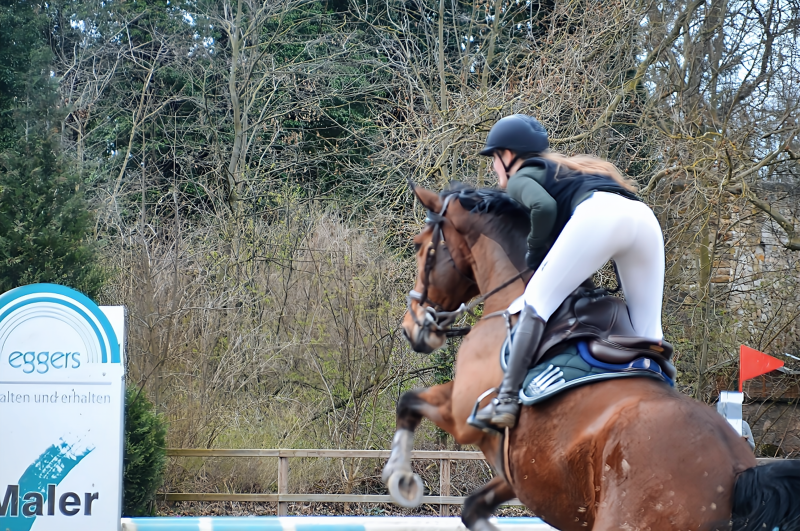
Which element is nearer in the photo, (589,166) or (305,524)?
(589,166)

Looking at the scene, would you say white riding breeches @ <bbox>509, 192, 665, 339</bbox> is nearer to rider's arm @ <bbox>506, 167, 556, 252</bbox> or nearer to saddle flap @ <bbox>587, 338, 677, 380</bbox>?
rider's arm @ <bbox>506, 167, 556, 252</bbox>

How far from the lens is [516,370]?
2938 millimetres

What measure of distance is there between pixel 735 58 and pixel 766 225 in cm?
232

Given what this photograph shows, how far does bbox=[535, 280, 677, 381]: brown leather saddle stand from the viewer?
2.76 m

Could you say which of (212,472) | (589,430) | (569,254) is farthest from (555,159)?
(212,472)

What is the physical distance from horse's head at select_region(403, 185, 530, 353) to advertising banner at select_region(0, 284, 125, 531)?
7.79 ft

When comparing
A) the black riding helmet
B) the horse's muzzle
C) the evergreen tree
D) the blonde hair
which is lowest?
the horse's muzzle

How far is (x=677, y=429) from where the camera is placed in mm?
2383

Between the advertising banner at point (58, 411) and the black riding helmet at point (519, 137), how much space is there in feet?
9.97

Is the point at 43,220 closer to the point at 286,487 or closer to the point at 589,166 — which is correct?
the point at 286,487

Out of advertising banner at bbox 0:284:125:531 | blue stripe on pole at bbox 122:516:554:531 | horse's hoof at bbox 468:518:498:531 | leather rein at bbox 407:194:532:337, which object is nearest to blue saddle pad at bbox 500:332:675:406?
leather rein at bbox 407:194:532:337

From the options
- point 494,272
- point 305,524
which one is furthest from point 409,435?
point 305,524

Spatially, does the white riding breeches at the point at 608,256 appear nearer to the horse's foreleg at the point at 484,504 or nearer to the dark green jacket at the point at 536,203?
the dark green jacket at the point at 536,203

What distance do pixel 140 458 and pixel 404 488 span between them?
3.70m
